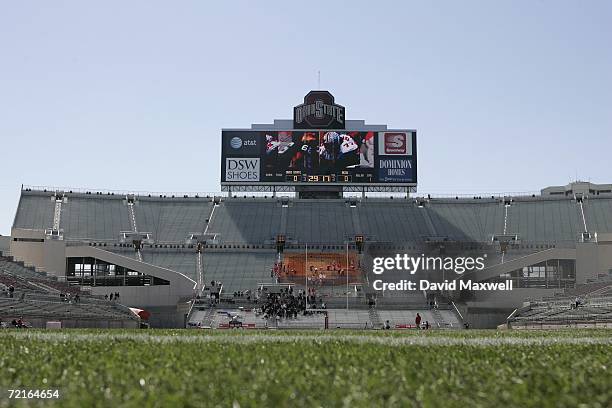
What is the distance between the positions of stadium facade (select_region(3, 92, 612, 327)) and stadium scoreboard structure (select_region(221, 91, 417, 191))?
128 mm

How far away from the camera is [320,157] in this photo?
99438mm

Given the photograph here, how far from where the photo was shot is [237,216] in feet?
341

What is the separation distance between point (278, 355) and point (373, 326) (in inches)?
2121

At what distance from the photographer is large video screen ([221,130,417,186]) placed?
99188mm

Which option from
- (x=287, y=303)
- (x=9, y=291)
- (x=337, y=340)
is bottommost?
(x=337, y=340)

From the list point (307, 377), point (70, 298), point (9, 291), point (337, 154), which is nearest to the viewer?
point (307, 377)

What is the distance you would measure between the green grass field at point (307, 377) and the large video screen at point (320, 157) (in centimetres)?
8100

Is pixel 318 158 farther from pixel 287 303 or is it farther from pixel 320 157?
pixel 287 303

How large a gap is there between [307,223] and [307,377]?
292 ft

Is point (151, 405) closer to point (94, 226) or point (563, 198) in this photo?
point (94, 226)

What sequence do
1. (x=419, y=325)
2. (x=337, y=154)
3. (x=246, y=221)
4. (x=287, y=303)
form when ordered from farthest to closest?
(x=246, y=221) < (x=337, y=154) < (x=287, y=303) < (x=419, y=325)

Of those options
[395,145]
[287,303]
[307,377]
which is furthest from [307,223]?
[307,377]

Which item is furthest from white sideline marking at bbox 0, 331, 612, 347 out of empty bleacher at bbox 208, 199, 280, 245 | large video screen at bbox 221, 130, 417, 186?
large video screen at bbox 221, 130, 417, 186

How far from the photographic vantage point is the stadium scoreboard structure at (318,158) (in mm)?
99188
